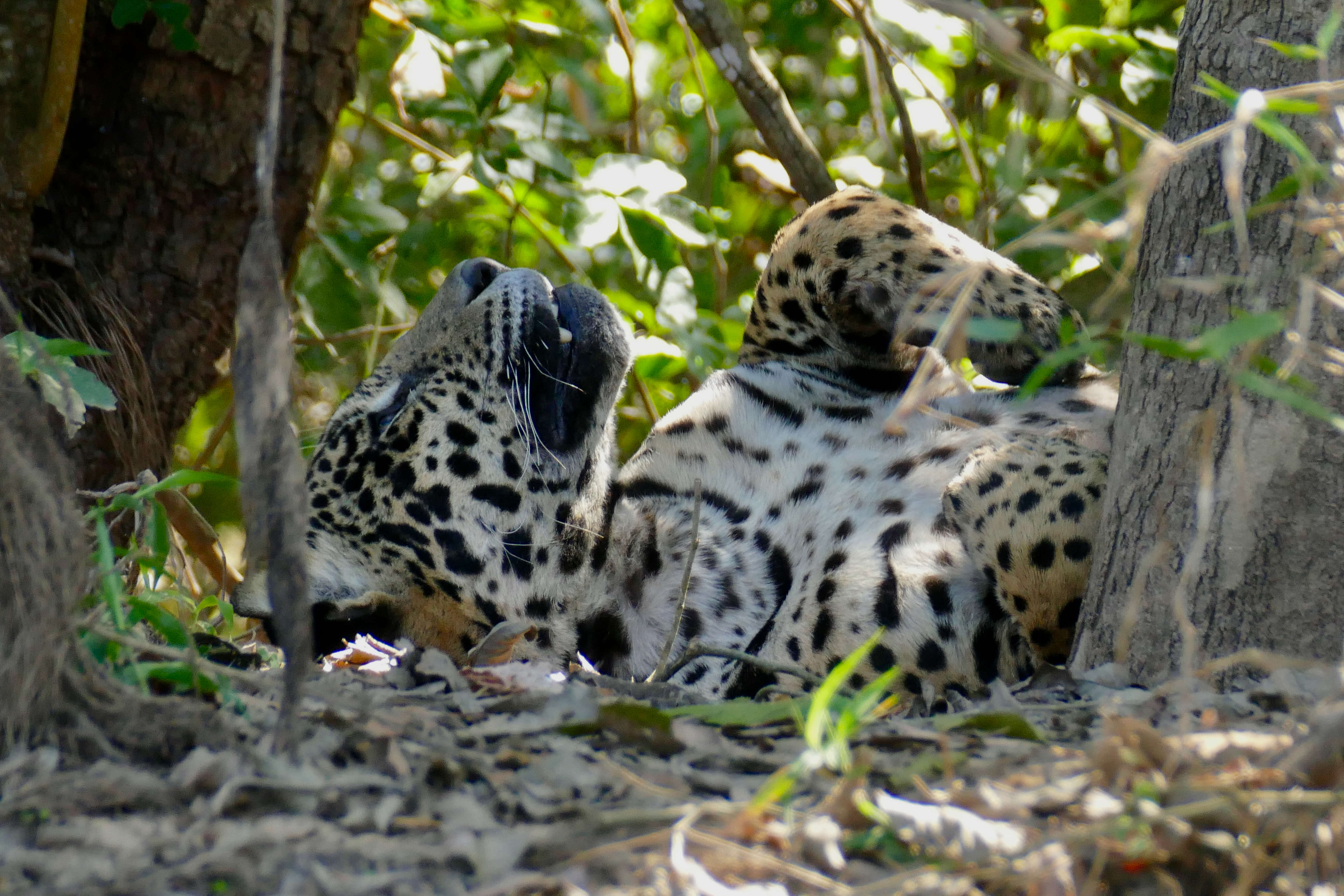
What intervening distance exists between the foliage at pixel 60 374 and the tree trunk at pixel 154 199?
3.81 ft

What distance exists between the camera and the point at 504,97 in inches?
194

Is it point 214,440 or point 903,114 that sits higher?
point 903,114

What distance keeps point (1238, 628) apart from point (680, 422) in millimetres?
1723

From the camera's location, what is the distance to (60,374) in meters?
1.63

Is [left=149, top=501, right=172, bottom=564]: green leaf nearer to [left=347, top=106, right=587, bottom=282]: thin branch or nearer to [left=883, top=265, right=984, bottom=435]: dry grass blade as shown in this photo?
[left=883, top=265, right=984, bottom=435]: dry grass blade

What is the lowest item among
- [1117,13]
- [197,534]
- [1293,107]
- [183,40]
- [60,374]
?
[197,534]

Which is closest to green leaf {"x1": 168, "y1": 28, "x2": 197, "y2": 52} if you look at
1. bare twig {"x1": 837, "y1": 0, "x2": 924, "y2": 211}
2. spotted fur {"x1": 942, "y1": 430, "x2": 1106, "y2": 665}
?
bare twig {"x1": 837, "y1": 0, "x2": 924, "y2": 211}

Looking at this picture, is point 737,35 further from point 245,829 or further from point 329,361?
point 245,829

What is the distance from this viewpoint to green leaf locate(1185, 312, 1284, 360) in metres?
1.15

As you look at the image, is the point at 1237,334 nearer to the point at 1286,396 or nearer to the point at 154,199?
the point at 1286,396

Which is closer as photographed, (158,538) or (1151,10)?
(158,538)

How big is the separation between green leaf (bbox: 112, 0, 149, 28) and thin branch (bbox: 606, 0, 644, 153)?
1599 mm

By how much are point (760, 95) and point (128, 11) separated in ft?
5.41

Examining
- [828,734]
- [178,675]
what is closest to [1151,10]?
[828,734]
